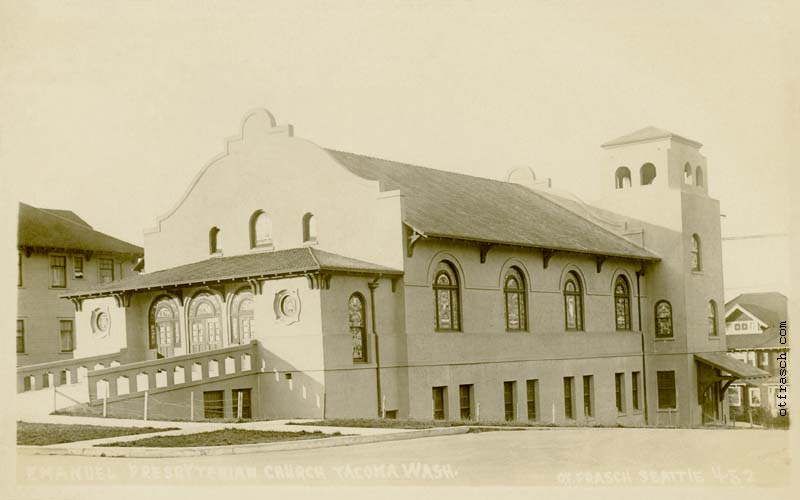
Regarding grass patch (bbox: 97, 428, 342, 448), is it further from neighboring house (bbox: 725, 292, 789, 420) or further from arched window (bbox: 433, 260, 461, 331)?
neighboring house (bbox: 725, 292, 789, 420)

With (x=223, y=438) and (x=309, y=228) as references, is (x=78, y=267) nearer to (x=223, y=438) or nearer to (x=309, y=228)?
(x=309, y=228)

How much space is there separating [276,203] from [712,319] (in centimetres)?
1813

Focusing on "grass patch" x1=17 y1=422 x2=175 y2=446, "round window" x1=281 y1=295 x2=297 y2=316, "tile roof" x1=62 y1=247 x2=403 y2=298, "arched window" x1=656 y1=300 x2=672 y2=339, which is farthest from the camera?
"arched window" x1=656 y1=300 x2=672 y2=339

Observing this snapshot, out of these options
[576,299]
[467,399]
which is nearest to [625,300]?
[576,299]

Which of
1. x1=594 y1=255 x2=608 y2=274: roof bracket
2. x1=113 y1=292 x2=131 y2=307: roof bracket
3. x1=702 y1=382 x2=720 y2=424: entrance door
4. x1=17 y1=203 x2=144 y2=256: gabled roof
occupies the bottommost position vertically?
x1=702 y1=382 x2=720 y2=424: entrance door

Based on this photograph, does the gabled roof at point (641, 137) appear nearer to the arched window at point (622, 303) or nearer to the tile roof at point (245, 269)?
the arched window at point (622, 303)

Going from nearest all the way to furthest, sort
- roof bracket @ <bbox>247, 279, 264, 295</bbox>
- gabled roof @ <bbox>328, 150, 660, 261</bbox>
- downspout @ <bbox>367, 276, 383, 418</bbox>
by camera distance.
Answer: roof bracket @ <bbox>247, 279, 264, 295</bbox>, downspout @ <bbox>367, 276, 383, 418</bbox>, gabled roof @ <bbox>328, 150, 660, 261</bbox>

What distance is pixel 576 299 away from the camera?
120 ft

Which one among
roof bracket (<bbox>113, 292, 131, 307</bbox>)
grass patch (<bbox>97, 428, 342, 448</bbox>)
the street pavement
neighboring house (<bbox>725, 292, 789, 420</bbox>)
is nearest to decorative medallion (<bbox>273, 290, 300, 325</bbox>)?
roof bracket (<bbox>113, 292, 131, 307</bbox>)

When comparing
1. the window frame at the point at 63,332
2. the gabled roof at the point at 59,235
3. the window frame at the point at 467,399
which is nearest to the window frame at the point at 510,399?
the window frame at the point at 467,399

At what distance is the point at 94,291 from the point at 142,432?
1097cm

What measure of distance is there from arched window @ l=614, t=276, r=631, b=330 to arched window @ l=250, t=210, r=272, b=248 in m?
13.0

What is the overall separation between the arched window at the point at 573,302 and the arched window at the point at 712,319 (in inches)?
266

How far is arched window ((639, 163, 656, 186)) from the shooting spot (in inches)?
1555
